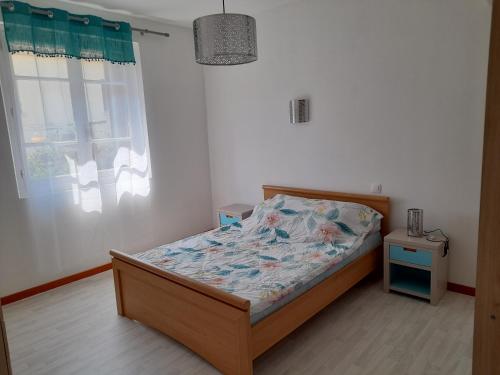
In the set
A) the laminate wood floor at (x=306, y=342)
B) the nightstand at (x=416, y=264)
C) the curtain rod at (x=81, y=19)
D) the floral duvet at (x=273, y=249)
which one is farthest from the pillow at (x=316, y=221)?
the curtain rod at (x=81, y=19)

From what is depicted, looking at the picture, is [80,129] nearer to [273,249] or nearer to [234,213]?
[234,213]

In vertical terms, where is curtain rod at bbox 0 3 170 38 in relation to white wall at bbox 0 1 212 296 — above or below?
above

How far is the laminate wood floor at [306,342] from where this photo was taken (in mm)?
2158

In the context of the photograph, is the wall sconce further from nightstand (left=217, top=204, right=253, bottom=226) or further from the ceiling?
nightstand (left=217, top=204, right=253, bottom=226)

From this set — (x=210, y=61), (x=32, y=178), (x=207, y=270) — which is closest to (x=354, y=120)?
(x=210, y=61)

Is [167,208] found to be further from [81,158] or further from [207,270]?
[207,270]

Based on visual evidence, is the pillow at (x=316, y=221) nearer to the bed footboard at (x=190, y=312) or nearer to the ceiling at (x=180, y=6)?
the bed footboard at (x=190, y=312)

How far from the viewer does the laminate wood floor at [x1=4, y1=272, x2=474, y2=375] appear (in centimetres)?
216

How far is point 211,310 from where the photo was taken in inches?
81.5

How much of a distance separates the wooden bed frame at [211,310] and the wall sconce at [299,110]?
1.43 meters

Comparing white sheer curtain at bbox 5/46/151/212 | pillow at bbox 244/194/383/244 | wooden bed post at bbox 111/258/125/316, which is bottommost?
wooden bed post at bbox 111/258/125/316

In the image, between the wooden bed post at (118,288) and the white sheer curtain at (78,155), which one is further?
the white sheer curtain at (78,155)

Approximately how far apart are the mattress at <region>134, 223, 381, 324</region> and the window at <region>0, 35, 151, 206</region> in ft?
3.72

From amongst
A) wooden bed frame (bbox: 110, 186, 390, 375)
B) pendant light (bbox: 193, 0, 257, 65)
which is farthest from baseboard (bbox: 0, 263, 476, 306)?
pendant light (bbox: 193, 0, 257, 65)
